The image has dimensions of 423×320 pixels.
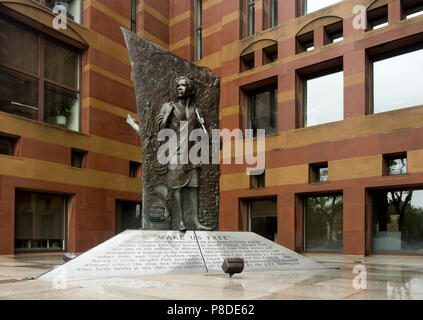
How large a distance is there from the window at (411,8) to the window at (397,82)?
1632mm

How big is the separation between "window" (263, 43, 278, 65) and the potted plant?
10147mm

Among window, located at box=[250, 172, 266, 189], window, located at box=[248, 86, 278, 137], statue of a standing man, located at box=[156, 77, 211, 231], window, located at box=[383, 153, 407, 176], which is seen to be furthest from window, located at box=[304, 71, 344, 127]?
statue of a standing man, located at box=[156, 77, 211, 231]

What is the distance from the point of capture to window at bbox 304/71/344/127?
2042cm

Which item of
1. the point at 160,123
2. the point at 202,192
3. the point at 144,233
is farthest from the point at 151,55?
the point at 144,233

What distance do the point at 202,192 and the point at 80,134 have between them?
10.2 m

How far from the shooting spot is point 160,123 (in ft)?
39.6

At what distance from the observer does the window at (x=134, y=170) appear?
2394 cm

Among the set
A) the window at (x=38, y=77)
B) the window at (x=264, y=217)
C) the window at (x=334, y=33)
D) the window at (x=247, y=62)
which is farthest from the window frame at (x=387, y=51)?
the window at (x=38, y=77)

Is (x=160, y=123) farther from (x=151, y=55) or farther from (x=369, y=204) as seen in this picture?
(x=369, y=204)

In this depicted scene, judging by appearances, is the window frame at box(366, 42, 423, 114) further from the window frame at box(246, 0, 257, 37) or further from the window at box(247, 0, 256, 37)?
the window at box(247, 0, 256, 37)

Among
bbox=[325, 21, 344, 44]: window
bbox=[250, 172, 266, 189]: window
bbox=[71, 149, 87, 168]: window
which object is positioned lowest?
bbox=[250, 172, 266, 189]: window

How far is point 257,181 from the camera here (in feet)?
73.5

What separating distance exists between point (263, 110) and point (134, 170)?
7771 mm
